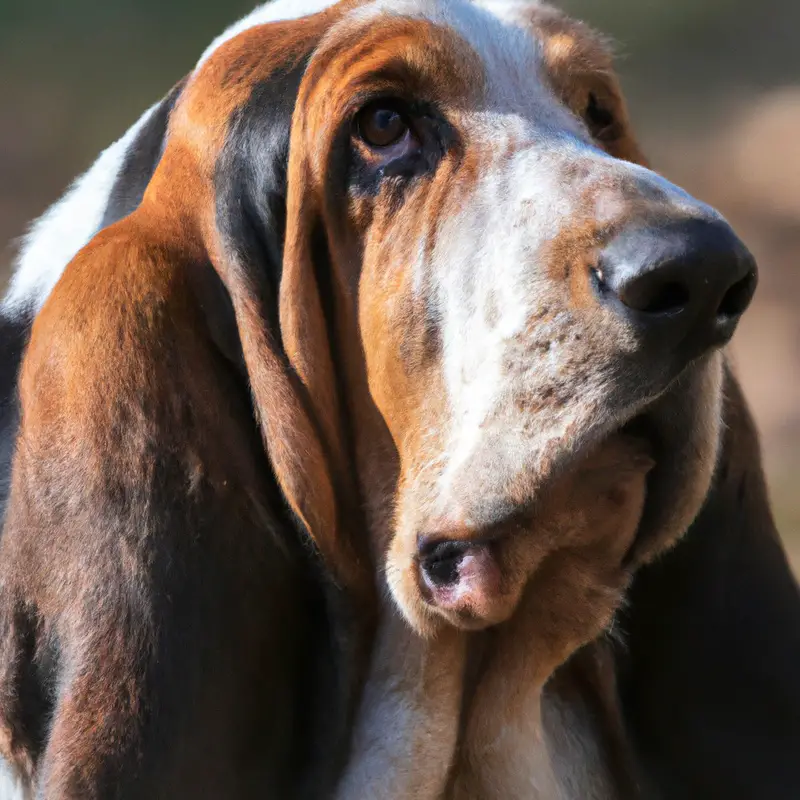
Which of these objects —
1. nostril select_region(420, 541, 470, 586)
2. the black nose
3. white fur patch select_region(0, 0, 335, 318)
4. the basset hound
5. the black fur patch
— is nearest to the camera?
the black nose

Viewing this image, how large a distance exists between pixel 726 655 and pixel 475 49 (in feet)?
3.92

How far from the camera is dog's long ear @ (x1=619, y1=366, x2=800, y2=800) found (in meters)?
2.32

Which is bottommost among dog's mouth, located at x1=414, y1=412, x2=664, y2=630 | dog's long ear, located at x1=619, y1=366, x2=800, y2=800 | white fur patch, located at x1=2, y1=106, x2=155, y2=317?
dog's long ear, located at x1=619, y1=366, x2=800, y2=800

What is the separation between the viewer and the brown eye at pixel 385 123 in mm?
1947

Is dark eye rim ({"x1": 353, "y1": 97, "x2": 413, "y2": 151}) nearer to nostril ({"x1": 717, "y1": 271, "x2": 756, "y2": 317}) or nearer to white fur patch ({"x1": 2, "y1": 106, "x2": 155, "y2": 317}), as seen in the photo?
nostril ({"x1": 717, "y1": 271, "x2": 756, "y2": 317})

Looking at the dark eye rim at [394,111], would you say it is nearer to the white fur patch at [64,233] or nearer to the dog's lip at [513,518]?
the dog's lip at [513,518]

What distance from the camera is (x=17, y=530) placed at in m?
1.95

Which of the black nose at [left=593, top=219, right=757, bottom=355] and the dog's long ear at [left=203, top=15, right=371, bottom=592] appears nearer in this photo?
the black nose at [left=593, top=219, right=757, bottom=355]

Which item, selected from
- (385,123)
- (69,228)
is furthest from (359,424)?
(69,228)

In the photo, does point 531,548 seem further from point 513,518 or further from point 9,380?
point 9,380

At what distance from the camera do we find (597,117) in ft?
7.06

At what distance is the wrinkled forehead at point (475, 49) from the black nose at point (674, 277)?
395mm

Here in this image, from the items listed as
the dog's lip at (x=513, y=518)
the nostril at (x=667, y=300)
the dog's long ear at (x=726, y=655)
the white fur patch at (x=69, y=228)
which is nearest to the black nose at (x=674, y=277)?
the nostril at (x=667, y=300)

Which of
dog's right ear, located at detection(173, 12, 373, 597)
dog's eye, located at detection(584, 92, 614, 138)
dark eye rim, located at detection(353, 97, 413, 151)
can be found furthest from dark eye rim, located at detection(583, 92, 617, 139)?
dog's right ear, located at detection(173, 12, 373, 597)
